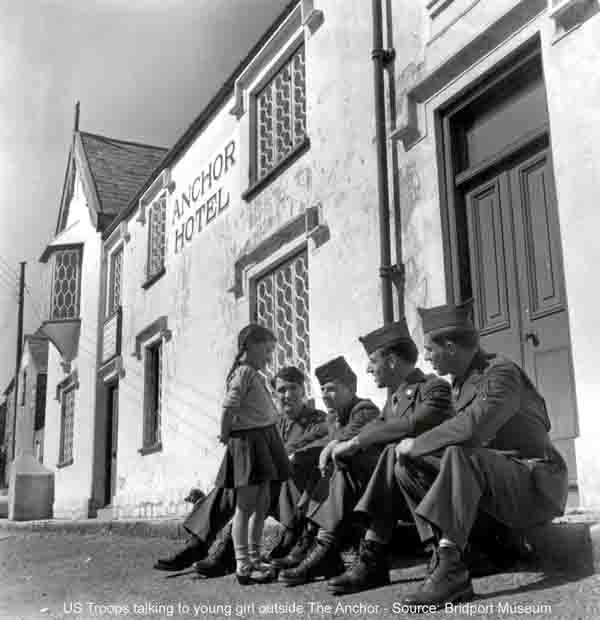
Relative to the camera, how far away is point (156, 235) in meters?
13.9

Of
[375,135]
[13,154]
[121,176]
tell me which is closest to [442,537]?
[13,154]

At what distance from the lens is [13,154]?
5.60 m

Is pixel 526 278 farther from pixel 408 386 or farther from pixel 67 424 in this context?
pixel 67 424

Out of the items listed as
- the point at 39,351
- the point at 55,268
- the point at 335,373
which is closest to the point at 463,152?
the point at 335,373

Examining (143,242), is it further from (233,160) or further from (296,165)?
(296,165)

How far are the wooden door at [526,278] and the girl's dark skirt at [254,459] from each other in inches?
74.3

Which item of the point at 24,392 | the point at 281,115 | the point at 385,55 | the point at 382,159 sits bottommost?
the point at 382,159

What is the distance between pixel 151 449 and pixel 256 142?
514 cm

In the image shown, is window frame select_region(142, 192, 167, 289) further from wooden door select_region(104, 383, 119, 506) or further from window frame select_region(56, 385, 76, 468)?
window frame select_region(56, 385, 76, 468)

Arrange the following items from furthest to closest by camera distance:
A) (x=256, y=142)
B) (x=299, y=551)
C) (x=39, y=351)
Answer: (x=39, y=351) → (x=256, y=142) → (x=299, y=551)

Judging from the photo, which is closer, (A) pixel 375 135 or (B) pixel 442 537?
(B) pixel 442 537

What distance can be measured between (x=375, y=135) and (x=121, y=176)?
11462 millimetres

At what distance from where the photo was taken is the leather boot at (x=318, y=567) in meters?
4.39

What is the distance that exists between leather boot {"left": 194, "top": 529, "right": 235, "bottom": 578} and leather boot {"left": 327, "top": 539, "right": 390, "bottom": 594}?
143cm
